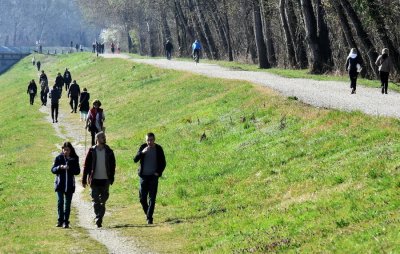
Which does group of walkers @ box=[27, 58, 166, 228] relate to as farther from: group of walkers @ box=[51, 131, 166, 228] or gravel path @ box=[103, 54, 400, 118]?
gravel path @ box=[103, 54, 400, 118]

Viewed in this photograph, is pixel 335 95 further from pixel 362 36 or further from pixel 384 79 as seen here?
pixel 362 36

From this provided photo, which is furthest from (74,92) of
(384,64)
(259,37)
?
(384,64)

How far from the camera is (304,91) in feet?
111

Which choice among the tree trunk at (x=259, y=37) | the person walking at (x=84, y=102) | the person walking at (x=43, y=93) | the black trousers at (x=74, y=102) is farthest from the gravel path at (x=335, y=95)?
the person walking at (x=43, y=93)

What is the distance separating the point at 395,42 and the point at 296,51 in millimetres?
7379

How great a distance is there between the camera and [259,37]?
5259cm

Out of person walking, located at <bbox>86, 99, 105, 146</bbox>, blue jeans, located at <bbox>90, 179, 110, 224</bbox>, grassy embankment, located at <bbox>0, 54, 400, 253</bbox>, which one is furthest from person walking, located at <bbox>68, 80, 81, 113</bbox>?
blue jeans, located at <bbox>90, 179, 110, 224</bbox>

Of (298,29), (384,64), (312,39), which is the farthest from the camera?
(298,29)

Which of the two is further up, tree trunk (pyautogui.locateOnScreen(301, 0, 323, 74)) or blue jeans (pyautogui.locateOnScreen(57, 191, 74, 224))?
tree trunk (pyautogui.locateOnScreen(301, 0, 323, 74))

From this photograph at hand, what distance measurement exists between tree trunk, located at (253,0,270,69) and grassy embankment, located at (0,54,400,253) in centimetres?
1543

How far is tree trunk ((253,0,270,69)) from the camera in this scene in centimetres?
5222

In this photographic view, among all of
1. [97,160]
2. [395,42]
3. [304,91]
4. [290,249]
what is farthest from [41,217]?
[395,42]

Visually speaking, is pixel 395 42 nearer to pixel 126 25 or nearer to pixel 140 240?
pixel 140 240

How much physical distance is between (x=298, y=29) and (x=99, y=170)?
3315 cm
